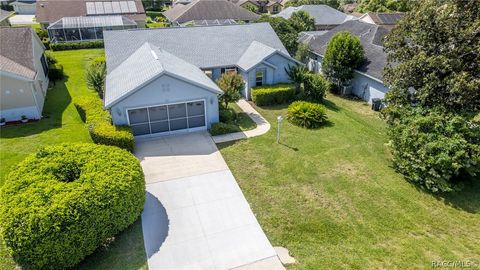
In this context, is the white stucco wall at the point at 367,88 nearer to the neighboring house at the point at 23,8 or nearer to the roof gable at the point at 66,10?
the roof gable at the point at 66,10

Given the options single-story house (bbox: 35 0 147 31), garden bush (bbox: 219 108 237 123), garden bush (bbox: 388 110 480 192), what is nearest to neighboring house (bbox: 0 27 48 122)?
garden bush (bbox: 219 108 237 123)

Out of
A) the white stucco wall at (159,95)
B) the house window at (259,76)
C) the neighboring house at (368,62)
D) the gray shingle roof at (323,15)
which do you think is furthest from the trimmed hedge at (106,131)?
the gray shingle roof at (323,15)

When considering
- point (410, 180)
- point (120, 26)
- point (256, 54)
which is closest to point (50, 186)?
point (410, 180)

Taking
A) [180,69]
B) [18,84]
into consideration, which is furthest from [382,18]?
[18,84]

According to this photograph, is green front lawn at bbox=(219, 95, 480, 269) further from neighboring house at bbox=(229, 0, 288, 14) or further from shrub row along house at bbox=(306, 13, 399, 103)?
neighboring house at bbox=(229, 0, 288, 14)

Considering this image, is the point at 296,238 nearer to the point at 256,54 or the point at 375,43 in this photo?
the point at 256,54
